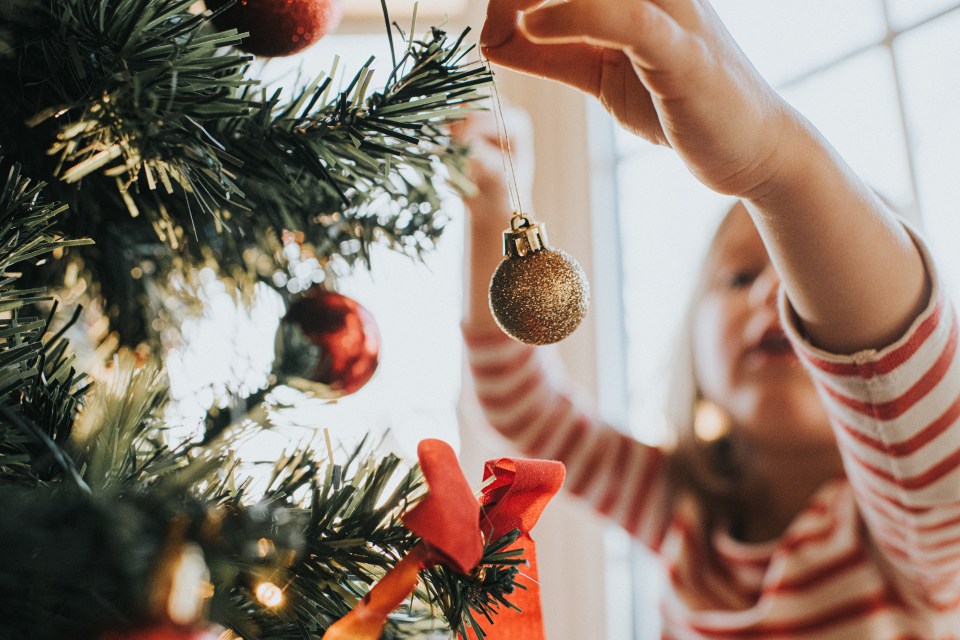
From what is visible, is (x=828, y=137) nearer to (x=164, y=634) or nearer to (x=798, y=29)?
(x=798, y=29)

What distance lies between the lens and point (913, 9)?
788mm

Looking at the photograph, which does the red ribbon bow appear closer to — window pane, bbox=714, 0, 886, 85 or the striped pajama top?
the striped pajama top

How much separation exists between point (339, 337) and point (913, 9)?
78 centimetres

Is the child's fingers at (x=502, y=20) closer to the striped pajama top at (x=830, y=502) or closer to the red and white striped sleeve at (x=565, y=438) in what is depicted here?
the striped pajama top at (x=830, y=502)

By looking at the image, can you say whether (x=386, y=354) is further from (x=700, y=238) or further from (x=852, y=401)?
(x=852, y=401)

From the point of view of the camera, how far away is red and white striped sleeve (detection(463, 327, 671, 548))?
2.78ft

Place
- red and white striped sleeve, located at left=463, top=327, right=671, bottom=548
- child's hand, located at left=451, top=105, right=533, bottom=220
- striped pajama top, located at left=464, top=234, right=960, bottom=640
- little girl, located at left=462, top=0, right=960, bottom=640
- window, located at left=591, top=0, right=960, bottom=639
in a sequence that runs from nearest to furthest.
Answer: little girl, located at left=462, top=0, right=960, bottom=640
striped pajama top, located at left=464, top=234, right=960, bottom=640
child's hand, located at left=451, top=105, right=533, bottom=220
window, located at left=591, top=0, right=960, bottom=639
red and white striped sleeve, located at left=463, top=327, right=671, bottom=548

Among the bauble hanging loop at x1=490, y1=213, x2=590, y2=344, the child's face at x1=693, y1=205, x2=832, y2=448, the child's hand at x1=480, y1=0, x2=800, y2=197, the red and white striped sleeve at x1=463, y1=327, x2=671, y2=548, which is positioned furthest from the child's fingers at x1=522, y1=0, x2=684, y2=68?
the red and white striped sleeve at x1=463, y1=327, x2=671, y2=548

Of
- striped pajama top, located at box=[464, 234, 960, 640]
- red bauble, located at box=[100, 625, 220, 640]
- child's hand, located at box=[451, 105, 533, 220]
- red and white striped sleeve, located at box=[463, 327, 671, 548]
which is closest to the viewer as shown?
red bauble, located at box=[100, 625, 220, 640]

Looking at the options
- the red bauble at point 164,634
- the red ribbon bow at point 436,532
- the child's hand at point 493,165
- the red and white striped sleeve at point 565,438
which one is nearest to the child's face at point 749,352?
the red and white striped sleeve at point 565,438

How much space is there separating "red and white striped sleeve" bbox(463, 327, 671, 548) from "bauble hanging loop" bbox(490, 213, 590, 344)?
1.58 feet

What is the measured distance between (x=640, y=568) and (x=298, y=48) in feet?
2.95

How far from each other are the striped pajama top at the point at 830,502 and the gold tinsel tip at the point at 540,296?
0.15 meters

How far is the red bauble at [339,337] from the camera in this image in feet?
1.40
